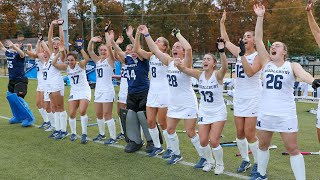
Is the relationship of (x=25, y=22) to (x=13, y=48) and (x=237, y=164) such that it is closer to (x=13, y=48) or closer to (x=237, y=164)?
(x=13, y=48)

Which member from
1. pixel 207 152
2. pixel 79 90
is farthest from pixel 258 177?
pixel 79 90

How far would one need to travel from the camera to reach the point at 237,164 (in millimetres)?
6957

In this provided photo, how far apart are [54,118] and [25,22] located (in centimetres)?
5930

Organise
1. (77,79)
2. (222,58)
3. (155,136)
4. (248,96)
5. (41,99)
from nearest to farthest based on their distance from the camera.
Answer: (222,58) < (248,96) < (155,136) < (77,79) < (41,99)

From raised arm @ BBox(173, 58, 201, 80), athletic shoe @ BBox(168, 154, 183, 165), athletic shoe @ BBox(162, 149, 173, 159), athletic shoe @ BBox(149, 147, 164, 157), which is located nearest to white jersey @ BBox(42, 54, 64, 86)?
athletic shoe @ BBox(149, 147, 164, 157)

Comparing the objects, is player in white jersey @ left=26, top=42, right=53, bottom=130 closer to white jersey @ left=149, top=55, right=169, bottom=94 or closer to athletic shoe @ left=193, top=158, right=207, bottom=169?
white jersey @ left=149, top=55, right=169, bottom=94

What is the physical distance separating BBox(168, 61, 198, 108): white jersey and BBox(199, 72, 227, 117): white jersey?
0.52 metres

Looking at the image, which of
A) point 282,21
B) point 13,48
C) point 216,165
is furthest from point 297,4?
point 216,165

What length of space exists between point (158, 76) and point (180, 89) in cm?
80

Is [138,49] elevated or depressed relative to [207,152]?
elevated

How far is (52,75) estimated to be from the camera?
9500mm

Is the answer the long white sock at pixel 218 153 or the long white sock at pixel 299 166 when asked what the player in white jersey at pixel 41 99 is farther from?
the long white sock at pixel 299 166

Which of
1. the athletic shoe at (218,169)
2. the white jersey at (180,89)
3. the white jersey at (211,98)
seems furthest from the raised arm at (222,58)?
the athletic shoe at (218,169)

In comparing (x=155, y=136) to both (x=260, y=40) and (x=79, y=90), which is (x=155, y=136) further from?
(x=260, y=40)
